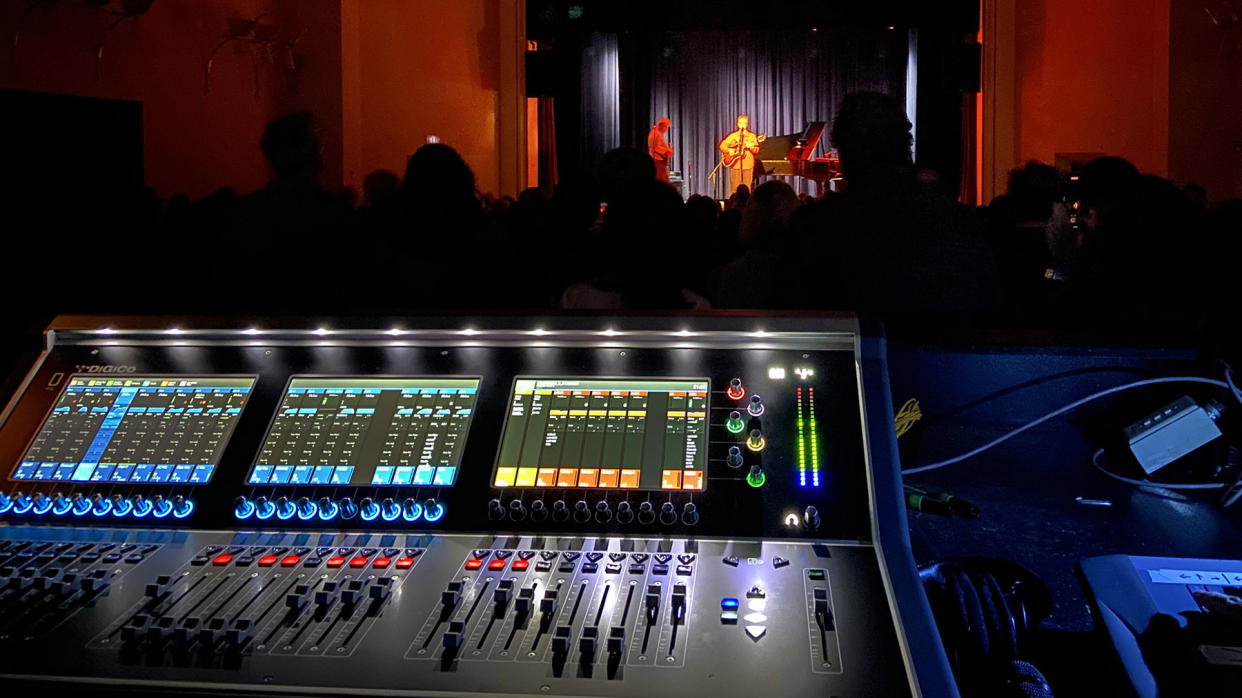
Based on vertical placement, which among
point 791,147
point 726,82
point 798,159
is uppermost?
point 726,82

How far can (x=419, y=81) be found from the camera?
31.4ft

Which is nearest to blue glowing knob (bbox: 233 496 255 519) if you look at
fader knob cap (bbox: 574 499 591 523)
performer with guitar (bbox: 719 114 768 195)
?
fader knob cap (bbox: 574 499 591 523)

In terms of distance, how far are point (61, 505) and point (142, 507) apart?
9 centimetres

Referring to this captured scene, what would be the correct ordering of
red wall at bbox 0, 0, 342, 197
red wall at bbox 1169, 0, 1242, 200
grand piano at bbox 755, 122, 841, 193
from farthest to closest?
grand piano at bbox 755, 122, 841, 193 < red wall at bbox 1169, 0, 1242, 200 < red wall at bbox 0, 0, 342, 197

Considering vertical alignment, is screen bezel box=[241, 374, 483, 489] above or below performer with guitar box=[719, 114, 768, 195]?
below

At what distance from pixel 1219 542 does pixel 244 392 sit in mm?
1125

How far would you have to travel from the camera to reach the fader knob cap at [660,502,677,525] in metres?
1.00

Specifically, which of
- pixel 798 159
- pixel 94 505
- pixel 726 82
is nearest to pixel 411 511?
pixel 94 505

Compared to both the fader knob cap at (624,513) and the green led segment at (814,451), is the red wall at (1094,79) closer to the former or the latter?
the green led segment at (814,451)

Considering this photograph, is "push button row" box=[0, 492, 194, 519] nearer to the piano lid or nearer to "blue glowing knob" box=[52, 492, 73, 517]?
"blue glowing knob" box=[52, 492, 73, 517]

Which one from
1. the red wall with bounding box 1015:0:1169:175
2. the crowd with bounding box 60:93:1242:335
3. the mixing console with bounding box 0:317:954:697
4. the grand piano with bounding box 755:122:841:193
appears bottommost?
the mixing console with bounding box 0:317:954:697

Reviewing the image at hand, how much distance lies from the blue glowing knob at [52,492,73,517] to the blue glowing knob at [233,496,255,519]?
19cm

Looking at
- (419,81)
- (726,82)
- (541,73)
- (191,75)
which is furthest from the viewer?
(726,82)

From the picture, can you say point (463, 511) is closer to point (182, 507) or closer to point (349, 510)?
point (349, 510)
